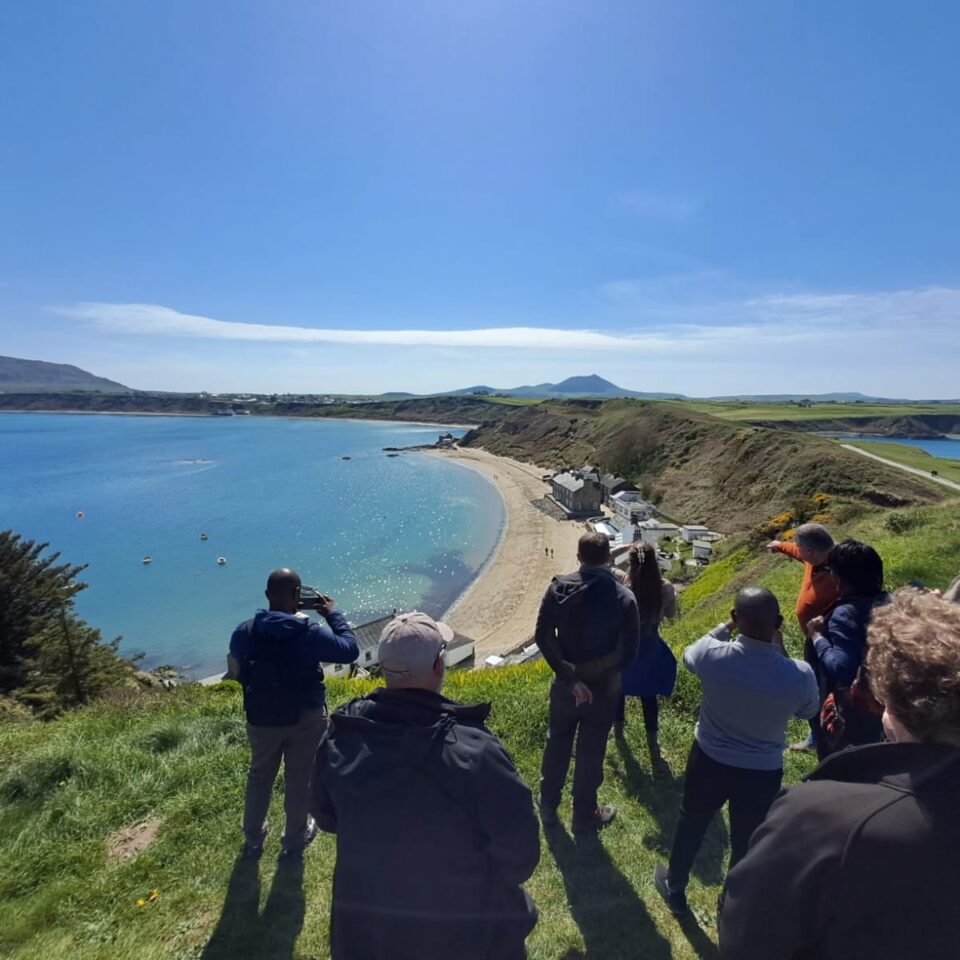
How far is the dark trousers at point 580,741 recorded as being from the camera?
4152 mm

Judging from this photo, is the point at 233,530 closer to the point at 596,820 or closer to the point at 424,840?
the point at 596,820

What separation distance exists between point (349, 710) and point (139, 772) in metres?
4.37

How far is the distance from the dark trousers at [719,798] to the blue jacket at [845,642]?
2.48 feet

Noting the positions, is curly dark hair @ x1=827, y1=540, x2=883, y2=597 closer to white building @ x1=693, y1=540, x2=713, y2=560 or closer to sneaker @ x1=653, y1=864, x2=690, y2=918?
sneaker @ x1=653, y1=864, x2=690, y2=918

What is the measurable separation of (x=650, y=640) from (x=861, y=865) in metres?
3.90

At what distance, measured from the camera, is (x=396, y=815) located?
6.67 feet

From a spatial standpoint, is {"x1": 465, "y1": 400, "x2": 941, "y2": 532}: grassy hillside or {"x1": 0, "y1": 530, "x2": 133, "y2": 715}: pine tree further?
{"x1": 465, "y1": 400, "x2": 941, "y2": 532}: grassy hillside

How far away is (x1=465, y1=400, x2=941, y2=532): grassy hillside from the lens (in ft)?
103

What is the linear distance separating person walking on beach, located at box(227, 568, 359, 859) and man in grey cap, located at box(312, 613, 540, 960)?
66.2 inches

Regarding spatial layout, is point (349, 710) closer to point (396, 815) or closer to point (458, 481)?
point (396, 815)

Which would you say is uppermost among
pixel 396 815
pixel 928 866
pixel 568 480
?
pixel 928 866

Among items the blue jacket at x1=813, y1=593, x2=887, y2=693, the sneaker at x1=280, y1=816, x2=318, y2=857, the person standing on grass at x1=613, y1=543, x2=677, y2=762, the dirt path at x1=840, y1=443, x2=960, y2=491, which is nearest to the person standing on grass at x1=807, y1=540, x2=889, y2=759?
the blue jacket at x1=813, y1=593, x2=887, y2=693

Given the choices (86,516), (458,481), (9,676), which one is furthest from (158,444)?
(9,676)

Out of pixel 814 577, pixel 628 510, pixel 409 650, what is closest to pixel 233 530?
pixel 628 510
